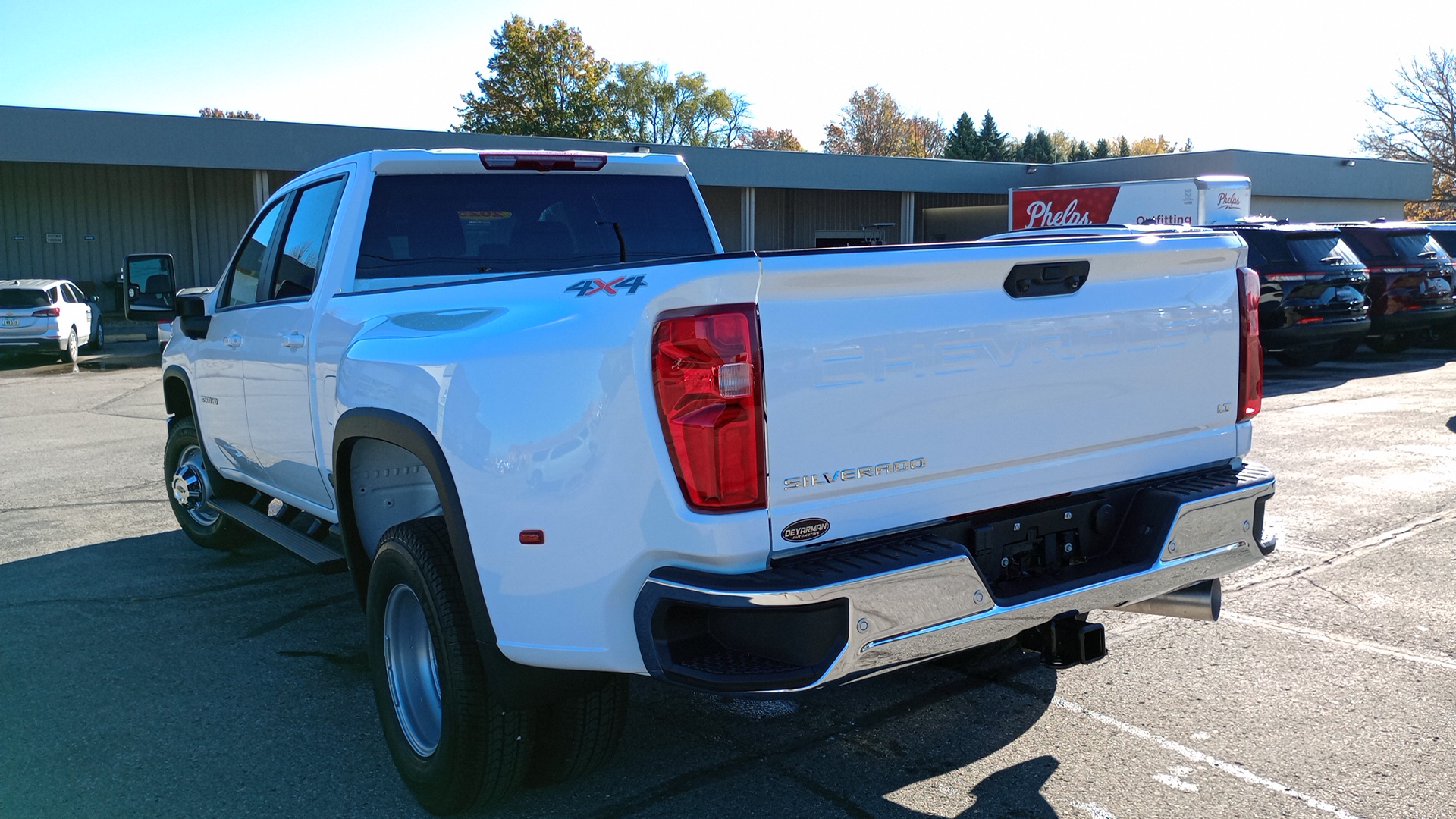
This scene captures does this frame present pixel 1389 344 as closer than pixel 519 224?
No

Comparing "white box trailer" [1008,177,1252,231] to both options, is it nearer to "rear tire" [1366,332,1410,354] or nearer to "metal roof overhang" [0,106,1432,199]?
"rear tire" [1366,332,1410,354]

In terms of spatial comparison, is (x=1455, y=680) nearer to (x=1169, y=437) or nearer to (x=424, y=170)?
(x=1169, y=437)

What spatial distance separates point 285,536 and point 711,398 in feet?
10.0

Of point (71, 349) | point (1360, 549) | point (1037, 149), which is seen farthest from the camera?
point (1037, 149)

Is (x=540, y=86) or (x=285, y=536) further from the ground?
(x=540, y=86)

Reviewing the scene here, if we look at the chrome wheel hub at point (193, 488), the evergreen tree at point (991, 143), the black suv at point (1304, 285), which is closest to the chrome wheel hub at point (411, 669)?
the chrome wheel hub at point (193, 488)

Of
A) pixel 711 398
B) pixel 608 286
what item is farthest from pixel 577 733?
pixel 608 286

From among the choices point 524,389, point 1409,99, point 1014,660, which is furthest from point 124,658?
point 1409,99

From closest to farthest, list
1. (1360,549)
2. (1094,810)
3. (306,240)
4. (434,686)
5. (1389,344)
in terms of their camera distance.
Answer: (1094,810)
(434,686)
(306,240)
(1360,549)
(1389,344)

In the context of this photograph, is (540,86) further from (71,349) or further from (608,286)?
(608,286)

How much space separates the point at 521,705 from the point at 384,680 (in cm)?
73

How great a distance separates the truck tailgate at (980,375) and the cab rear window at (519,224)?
198 cm

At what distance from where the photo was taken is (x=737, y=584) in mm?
2602

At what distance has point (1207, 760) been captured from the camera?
3.62m
